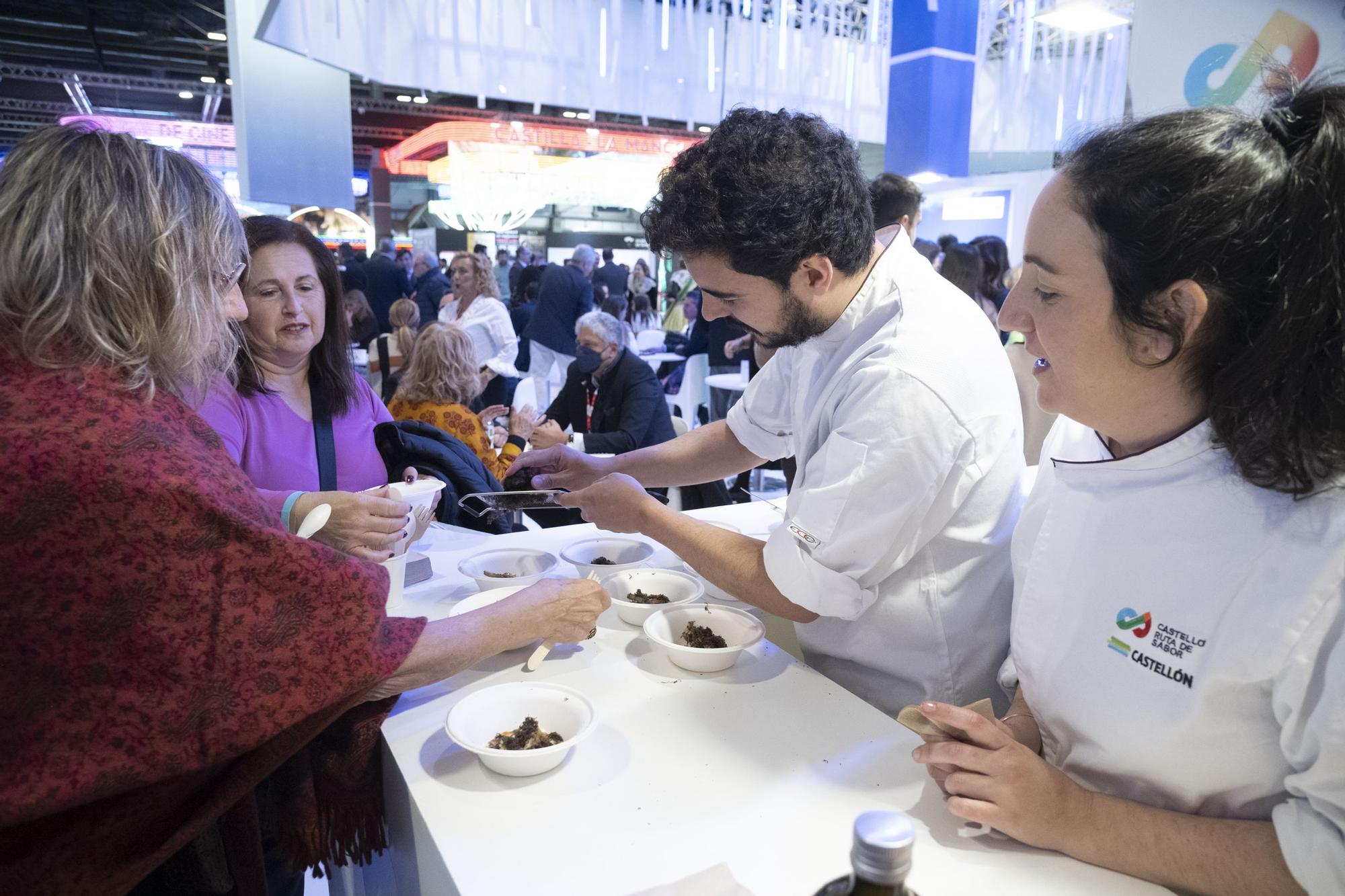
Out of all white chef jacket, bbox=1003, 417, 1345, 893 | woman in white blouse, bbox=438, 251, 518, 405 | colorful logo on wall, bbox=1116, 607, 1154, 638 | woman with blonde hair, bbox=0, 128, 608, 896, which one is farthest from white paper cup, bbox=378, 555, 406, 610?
woman in white blouse, bbox=438, 251, 518, 405

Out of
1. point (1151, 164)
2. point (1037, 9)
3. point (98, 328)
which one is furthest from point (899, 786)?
point (1037, 9)

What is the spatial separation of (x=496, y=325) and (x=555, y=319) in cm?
115

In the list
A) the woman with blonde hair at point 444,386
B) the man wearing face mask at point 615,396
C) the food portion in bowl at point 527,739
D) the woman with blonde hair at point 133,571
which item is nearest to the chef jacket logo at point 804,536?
the food portion in bowl at point 527,739

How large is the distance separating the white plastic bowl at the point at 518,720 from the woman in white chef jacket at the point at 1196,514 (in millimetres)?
495

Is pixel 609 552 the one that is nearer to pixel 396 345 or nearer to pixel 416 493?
pixel 416 493

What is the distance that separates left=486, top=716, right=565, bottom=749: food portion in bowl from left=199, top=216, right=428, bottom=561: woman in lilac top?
107cm

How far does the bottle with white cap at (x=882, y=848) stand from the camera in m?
0.49

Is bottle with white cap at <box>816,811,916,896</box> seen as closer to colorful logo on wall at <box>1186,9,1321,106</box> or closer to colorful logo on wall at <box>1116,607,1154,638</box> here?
colorful logo on wall at <box>1116,607,1154,638</box>

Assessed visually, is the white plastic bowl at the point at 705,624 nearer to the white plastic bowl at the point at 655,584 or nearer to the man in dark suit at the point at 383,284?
the white plastic bowl at the point at 655,584

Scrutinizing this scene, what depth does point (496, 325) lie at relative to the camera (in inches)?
237

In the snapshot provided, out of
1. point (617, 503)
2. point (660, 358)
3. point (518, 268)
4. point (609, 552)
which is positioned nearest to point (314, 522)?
point (617, 503)

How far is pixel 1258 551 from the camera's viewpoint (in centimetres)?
90

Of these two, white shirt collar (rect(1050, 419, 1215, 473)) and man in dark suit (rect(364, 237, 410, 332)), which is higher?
white shirt collar (rect(1050, 419, 1215, 473))

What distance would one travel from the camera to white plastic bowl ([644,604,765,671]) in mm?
1406
